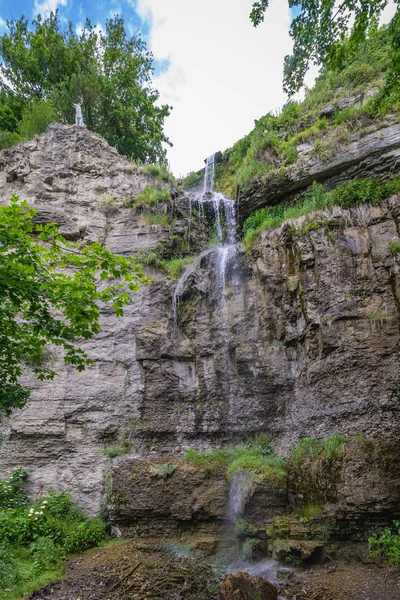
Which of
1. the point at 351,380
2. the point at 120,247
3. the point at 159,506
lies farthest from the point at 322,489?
the point at 120,247

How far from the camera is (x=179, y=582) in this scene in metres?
6.13

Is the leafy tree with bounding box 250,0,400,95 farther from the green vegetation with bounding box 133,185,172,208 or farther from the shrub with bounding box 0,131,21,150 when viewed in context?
the shrub with bounding box 0,131,21,150

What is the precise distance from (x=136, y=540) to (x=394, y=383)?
5.86 m

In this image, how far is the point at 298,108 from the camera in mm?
14156

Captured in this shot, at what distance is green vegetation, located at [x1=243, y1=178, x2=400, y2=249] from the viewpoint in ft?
31.3

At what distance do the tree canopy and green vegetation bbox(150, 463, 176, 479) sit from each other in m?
16.8

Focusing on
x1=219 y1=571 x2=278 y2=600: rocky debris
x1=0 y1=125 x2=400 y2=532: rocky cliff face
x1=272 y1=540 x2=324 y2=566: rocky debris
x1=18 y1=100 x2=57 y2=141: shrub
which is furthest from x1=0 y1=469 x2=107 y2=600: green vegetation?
x1=18 y1=100 x2=57 y2=141: shrub

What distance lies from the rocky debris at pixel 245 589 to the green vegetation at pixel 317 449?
268 cm

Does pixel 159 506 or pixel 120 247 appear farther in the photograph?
pixel 120 247

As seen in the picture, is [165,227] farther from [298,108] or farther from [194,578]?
[194,578]

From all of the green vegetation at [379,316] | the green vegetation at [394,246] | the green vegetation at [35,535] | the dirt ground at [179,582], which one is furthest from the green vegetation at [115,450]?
the green vegetation at [394,246]

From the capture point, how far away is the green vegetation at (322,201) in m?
9.55

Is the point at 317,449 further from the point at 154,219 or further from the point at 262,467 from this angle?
the point at 154,219

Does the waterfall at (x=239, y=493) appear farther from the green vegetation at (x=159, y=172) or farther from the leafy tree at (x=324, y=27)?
the green vegetation at (x=159, y=172)
